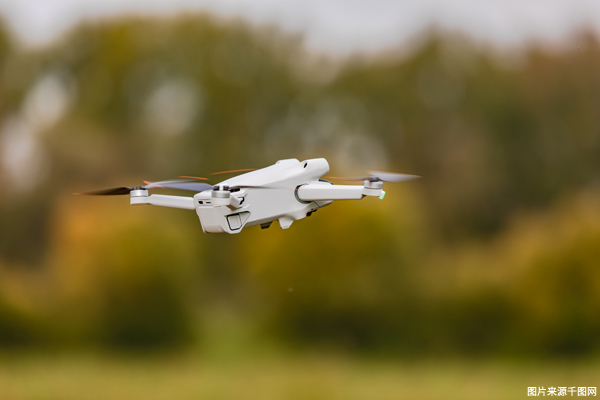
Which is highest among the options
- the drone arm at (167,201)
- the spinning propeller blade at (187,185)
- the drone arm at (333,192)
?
the spinning propeller blade at (187,185)

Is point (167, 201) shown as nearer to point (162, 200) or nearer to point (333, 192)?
point (162, 200)

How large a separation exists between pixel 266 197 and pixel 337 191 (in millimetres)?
264

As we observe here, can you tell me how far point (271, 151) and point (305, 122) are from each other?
440 millimetres

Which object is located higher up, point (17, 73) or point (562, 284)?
point (17, 73)

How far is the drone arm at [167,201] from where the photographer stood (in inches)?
84.9

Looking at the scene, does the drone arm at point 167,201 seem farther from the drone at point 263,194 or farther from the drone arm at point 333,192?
the drone arm at point 333,192

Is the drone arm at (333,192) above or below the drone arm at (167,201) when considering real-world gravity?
above

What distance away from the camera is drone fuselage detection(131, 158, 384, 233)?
197 cm

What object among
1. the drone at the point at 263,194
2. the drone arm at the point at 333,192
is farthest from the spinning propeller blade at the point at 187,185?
the drone arm at the point at 333,192

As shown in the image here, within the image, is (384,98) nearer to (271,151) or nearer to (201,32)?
(271,151)

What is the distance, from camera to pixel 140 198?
224 cm

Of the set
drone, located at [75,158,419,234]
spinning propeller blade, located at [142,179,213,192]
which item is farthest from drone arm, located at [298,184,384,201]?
spinning propeller blade, located at [142,179,213,192]

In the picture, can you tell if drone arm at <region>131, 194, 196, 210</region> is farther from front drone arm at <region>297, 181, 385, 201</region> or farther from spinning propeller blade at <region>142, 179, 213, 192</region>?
front drone arm at <region>297, 181, 385, 201</region>

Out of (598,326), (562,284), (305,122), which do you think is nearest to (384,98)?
(305,122)
